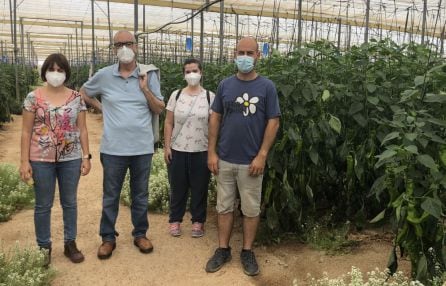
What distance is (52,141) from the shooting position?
11.8 feet

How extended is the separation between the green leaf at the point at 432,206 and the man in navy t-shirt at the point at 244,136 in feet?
4.26

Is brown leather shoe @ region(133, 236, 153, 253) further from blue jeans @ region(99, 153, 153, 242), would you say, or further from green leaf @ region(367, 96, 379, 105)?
green leaf @ region(367, 96, 379, 105)

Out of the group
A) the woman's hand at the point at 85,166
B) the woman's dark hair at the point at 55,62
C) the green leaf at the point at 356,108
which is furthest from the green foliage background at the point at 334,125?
the woman's dark hair at the point at 55,62

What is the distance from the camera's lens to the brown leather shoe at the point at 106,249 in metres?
4.01

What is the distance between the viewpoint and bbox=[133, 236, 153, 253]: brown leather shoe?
13.6ft

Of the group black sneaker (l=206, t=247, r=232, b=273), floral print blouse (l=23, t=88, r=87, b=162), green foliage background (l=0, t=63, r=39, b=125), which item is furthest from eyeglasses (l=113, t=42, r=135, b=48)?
green foliage background (l=0, t=63, r=39, b=125)

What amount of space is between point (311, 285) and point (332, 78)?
195cm

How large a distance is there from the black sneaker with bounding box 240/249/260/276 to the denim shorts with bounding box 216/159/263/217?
0.33 m

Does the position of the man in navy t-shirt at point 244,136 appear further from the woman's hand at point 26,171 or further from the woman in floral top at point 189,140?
the woman's hand at point 26,171

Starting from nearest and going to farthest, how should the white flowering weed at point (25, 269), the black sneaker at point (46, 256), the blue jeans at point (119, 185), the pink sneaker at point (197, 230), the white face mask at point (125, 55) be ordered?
the white flowering weed at point (25, 269) → the black sneaker at point (46, 256) → the white face mask at point (125, 55) → the blue jeans at point (119, 185) → the pink sneaker at point (197, 230)

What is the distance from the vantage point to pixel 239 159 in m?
3.67

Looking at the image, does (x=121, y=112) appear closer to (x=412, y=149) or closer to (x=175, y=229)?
(x=175, y=229)

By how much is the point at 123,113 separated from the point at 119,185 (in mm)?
646

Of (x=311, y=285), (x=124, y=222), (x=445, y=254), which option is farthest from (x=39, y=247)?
(x=445, y=254)
